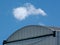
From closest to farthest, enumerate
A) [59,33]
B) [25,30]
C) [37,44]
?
[59,33], [37,44], [25,30]

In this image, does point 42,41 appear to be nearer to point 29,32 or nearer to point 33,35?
point 33,35

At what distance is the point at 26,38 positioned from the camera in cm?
2583

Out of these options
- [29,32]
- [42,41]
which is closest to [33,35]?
[29,32]

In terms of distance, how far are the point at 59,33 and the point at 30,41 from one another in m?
3.44

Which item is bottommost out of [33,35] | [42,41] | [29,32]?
[42,41]

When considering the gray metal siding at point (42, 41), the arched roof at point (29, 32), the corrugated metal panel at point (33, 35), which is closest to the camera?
the gray metal siding at point (42, 41)

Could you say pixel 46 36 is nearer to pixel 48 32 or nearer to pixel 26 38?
pixel 48 32

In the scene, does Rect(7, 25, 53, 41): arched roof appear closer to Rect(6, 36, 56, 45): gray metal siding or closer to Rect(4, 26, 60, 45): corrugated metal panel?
Rect(4, 26, 60, 45): corrugated metal panel

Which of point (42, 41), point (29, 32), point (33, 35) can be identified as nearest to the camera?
point (42, 41)

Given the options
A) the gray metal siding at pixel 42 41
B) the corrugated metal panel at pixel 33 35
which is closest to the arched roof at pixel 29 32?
the corrugated metal panel at pixel 33 35

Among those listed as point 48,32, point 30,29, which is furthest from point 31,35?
point 48,32

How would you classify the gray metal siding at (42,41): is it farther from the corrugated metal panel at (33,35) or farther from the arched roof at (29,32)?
the arched roof at (29,32)

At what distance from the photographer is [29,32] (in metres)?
25.8

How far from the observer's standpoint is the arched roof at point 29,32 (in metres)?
24.2
